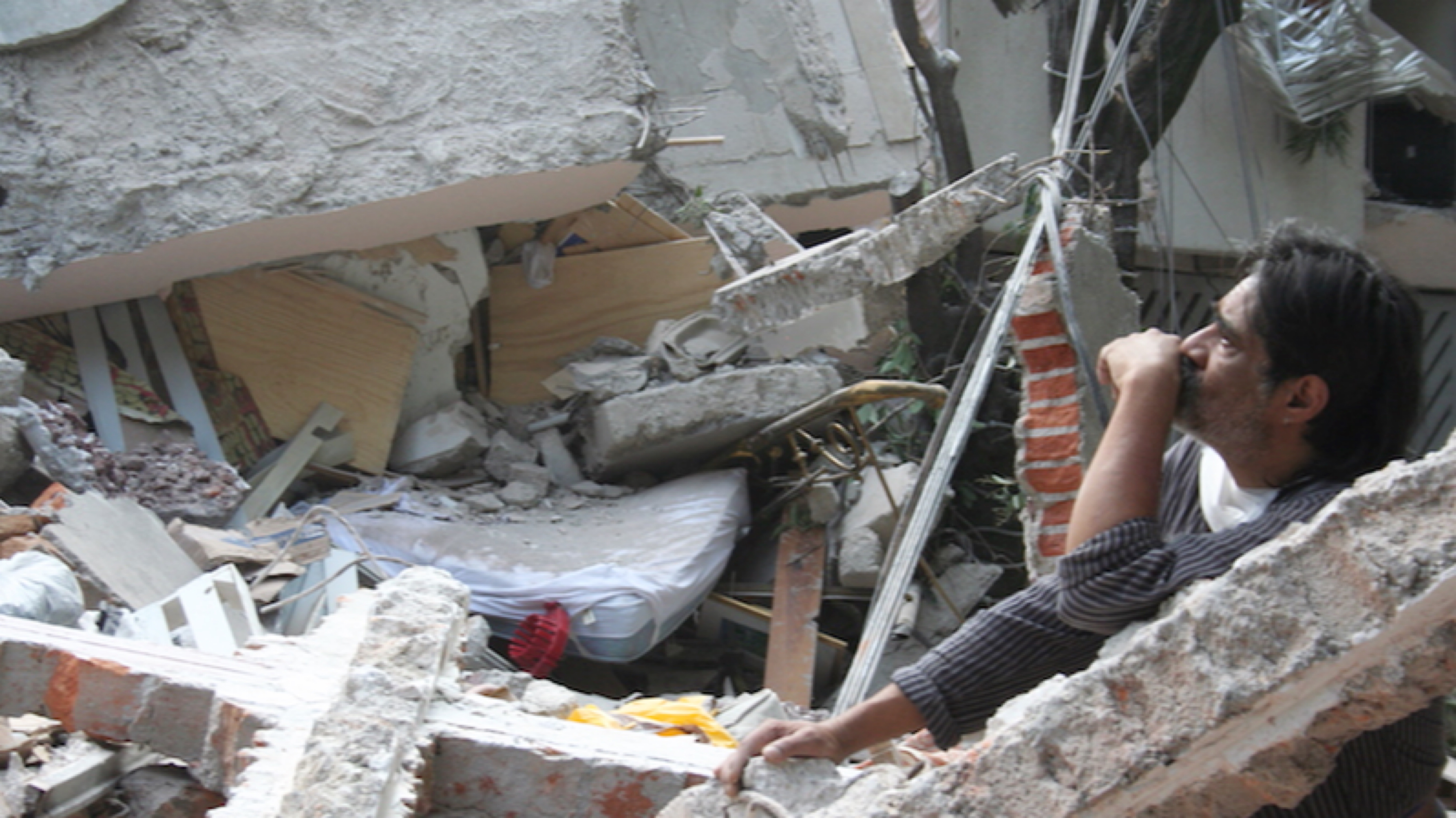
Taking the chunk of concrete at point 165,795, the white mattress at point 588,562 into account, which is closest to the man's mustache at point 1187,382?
the chunk of concrete at point 165,795

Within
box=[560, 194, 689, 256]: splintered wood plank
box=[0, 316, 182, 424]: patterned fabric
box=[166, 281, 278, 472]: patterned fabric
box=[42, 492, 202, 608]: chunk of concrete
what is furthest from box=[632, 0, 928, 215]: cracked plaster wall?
box=[42, 492, 202, 608]: chunk of concrete

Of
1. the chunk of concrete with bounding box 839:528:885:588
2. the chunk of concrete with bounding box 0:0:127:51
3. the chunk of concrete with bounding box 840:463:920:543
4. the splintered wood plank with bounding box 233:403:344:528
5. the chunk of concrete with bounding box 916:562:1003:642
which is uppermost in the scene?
the chunk of concrete with bounding box 0:0:127:51

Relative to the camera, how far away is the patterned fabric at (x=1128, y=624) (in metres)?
1.64

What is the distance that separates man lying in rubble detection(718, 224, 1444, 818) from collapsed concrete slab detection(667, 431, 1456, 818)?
131 millimetres

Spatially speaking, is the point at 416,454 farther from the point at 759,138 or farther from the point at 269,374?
the point at 759,138

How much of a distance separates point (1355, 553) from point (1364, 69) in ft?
22.8

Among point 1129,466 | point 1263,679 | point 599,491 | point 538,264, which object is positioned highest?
point 1129,466

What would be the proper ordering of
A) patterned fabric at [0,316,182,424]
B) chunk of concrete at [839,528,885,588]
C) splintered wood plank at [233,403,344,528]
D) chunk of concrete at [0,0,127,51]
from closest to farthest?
1. chunk of concrete at [0,0,127,51]
2. patterned fabric at [0,316,182,424]
3. splintered wood plank at [233,403,344,528]
4. chunk of concrete at [839,528,885,588]

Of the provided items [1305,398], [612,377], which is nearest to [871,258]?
[612,377]

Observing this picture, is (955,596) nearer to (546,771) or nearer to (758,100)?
(758,100)

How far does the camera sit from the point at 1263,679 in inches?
57.1

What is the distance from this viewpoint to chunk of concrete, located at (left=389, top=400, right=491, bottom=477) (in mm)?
6234

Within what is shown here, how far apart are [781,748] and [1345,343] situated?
1011 millimetres

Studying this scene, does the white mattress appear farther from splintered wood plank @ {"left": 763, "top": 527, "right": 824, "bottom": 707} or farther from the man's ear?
the man's ear
